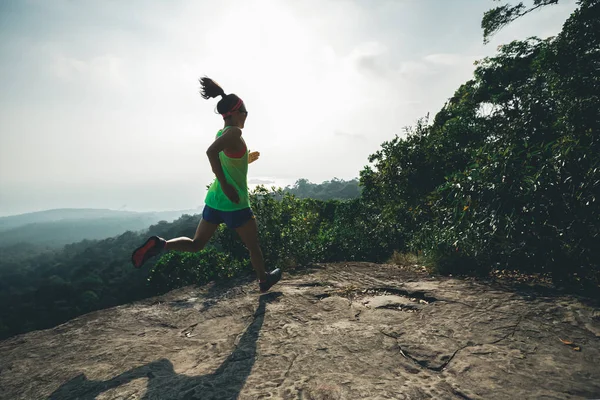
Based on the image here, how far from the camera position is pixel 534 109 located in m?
4.88

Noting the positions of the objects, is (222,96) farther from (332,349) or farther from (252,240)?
(332,349)

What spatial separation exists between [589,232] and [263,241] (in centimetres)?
457

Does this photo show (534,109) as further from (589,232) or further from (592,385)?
(592,385)

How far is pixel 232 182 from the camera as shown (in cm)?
276

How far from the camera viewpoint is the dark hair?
2779 millimetres

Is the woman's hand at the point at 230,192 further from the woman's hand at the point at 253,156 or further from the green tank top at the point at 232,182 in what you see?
the woman's hand at the point at 253,156

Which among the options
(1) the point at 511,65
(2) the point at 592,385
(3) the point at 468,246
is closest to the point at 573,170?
(3) the point at 468,246

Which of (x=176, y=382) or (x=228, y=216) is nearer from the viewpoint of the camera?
(x=176, y=382)

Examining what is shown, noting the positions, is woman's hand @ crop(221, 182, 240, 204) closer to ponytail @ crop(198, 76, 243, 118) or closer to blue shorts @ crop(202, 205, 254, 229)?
blue shorts @ crop(202, 205, 254, 229)

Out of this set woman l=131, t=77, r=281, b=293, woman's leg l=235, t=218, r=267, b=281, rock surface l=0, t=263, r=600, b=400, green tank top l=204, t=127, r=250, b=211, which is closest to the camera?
rock surface l=0, t=263, r=600, b=400

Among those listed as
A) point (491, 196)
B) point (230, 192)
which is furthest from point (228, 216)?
point (491, 196)

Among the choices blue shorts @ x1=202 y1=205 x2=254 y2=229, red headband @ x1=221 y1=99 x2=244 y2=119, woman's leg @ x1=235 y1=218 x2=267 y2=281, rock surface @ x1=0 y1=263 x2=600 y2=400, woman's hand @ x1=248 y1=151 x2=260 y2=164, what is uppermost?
red headband @ x1=221 y1=99 x2=244 y2=119

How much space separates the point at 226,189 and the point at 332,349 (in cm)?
154

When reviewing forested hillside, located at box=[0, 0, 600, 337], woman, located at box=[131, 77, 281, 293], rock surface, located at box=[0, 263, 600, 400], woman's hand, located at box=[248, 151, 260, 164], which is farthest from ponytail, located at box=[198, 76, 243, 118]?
forested hillside, located at box=[0, 0, 600, 337]
